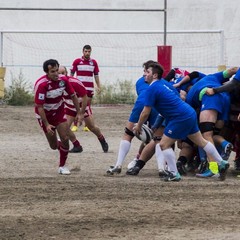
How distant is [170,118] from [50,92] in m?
1.95

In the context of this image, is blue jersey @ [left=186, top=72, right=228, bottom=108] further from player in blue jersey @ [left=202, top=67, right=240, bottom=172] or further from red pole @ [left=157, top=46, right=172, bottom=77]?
red pole @ [left=157, top=46, right=172, bottom=77]

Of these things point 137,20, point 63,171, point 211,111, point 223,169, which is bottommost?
point 63,171

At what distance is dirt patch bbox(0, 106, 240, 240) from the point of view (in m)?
8.99

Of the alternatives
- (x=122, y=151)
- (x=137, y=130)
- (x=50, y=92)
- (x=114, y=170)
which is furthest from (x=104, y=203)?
(x=50, y=92)

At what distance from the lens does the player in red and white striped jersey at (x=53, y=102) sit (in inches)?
542

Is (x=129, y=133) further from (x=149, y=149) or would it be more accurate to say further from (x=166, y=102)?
(x=166, y=102)

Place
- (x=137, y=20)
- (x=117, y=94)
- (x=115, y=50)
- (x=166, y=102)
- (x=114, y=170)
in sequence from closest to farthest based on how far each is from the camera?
(x=166, y=102) → (x=114, y=170) → (x=117, y=94) → (x=115, y=50) → (x=137, y=20)

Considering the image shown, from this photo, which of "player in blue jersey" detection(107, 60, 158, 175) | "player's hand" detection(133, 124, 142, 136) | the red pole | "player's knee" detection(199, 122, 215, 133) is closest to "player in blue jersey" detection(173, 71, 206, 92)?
"player in blue jersey" detection(107, 60, 158, 175)

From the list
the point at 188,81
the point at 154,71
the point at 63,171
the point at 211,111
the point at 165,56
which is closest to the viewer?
the point at 154,71

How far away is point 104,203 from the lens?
10.7 meters

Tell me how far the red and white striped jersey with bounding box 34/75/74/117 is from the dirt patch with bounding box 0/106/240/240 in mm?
1013

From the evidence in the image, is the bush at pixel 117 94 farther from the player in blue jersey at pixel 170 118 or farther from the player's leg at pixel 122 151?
the player in blue jersey at pixel 170 118

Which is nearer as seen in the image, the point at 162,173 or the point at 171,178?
the point at 171,178

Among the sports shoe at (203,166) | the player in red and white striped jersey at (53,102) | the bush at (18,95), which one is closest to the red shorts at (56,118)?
the player in red and white striped jersey at (53,102)
